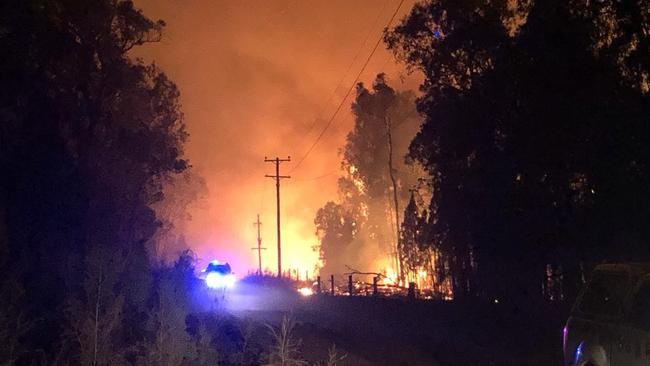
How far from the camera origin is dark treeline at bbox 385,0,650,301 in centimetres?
1519

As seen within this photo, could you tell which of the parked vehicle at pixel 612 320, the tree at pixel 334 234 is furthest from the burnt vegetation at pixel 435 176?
the tree at pixel 334 234

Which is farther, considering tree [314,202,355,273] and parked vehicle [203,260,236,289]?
tree [314,202,355,273]

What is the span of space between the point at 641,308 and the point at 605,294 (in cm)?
77

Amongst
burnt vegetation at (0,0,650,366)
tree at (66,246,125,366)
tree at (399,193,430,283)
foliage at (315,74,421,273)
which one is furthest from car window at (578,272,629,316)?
foliage at (315,74,421,273)

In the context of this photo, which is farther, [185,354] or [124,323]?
[124,323]

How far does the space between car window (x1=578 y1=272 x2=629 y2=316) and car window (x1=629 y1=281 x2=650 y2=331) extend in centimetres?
22

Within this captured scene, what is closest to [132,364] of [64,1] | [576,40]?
[576,40]

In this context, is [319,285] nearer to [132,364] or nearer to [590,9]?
[590,9]

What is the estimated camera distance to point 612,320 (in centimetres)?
698

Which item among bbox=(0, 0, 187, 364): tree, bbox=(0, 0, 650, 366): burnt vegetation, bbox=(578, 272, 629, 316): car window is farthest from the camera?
bbox=(0, 0, 187, 364): tree

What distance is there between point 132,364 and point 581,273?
12350 mm

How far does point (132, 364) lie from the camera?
9.20m

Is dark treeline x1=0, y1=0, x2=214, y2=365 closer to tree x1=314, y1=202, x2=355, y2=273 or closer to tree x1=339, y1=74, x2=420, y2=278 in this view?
tree x1=339, y1=74, x2=420, y2=278

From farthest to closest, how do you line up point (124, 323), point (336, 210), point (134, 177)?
point (336, 210) → point (134, 177) → point (124, 323)
